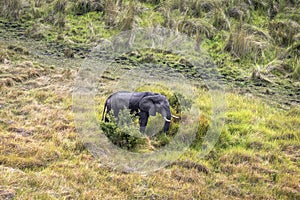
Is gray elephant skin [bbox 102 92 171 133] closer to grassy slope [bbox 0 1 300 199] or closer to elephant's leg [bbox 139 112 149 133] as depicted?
elephant's leg [bbox 139 112 149 133]

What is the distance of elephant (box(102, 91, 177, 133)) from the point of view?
5223 millimetres

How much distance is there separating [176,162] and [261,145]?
1510 millimetres

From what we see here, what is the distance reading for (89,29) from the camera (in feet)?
38.0

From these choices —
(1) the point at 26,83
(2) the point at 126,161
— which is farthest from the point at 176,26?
(2) the point at 126,161

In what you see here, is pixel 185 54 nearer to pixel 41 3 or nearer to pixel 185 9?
pixel 185 9

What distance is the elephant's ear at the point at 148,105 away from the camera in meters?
5.19

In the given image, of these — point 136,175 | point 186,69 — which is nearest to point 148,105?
point 136,175

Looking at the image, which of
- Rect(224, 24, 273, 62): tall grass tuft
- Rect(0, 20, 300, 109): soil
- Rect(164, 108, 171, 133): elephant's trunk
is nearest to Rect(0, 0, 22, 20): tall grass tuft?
Rect(0, 20, 300, 109): soil

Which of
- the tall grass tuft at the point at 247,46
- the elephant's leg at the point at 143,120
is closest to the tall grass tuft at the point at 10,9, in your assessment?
the tall grass tuft at the point at 247,46

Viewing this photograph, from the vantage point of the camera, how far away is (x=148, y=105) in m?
5.19

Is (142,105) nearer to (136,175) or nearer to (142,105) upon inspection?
(142,105)

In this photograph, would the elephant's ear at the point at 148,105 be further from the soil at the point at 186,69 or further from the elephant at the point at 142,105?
the soil at the point at 186,69

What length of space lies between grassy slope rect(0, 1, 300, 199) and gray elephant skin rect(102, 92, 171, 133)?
2.30ft

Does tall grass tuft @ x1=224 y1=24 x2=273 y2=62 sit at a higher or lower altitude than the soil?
higher
